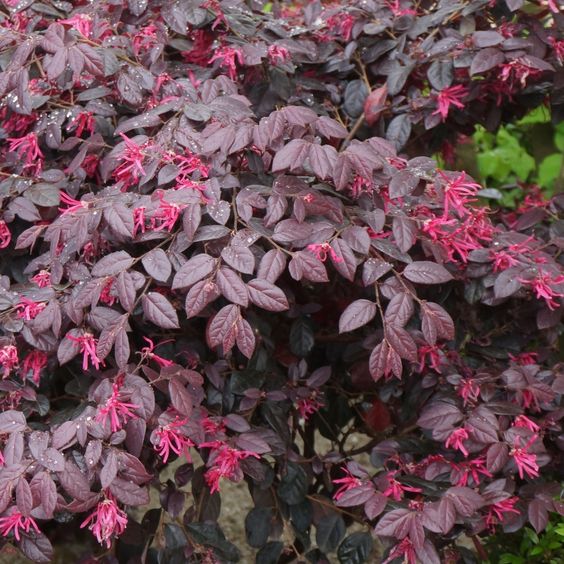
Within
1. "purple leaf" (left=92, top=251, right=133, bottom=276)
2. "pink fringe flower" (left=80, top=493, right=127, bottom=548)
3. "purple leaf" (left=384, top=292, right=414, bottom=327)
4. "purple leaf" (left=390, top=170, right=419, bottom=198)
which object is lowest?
"pink fringe flower" (left=80, top=493, right=127, bottom=548)

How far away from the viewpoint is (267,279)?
1.44 m

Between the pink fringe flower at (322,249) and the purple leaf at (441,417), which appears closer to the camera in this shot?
the pink fringe flower at (322,249)

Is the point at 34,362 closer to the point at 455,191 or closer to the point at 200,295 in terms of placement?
the point at 200,295

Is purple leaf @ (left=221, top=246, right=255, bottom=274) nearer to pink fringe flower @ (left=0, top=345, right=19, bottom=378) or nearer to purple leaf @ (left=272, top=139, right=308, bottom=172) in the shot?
purple leaf @ (left=272, top=139, right=308, bottom=172)

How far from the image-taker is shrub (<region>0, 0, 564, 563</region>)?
4.86ft

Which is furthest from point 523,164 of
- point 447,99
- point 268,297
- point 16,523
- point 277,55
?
point 16,523

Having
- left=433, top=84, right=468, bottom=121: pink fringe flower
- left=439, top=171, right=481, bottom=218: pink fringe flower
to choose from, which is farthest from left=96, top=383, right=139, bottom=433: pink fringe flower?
left=433, top=84, right=468, bottom=121: pink fringe flower

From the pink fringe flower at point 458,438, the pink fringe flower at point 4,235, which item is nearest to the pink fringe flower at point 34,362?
the pink fringe flower at point 4,235

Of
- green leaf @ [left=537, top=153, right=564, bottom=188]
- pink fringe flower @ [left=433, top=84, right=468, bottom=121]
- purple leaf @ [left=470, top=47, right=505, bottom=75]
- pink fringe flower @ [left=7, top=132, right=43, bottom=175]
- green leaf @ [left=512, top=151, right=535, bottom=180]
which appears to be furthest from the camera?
green leaf @ [left=512, top=151, right=535, bottom=180]

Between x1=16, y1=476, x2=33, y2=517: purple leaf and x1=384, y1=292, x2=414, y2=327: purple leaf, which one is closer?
x1=16, y1=476, x2=33, y2=517: purple leaf

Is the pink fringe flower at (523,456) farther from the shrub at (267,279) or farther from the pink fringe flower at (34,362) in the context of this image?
the pink fringe flower at (34,362)

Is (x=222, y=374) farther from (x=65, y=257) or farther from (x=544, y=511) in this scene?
(x=544, y=511)

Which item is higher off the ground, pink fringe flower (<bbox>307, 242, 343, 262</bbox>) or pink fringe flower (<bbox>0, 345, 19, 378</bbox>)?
pink fringe flower (<bbox>307, 242, 343, 262</bbox>)

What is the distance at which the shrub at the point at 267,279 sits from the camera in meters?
1.48
